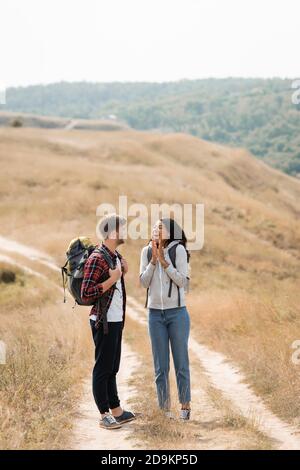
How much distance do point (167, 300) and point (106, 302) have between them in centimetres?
76

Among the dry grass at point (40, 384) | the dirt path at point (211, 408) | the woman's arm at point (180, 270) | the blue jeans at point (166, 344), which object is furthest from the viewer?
the blue jeans at point (166, 344)

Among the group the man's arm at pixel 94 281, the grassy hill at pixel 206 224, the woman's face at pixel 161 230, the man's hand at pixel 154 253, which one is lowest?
the grassy hill at pixel 206 224

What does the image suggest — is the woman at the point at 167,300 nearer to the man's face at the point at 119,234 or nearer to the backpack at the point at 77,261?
the man's face at the point at 119,234

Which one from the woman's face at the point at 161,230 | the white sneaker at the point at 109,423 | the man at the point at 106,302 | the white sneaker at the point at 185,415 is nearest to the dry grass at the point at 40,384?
the white sneaker at the point at 109,423

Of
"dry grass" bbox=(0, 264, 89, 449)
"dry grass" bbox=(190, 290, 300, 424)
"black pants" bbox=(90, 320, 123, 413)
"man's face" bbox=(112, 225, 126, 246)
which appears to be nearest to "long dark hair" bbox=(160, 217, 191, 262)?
"man's face" bbox=(112, 225, 126, 246)

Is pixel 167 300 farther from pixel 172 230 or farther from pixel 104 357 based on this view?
pixel 104 357

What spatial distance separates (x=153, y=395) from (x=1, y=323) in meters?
6.77

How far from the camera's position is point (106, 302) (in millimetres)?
7238

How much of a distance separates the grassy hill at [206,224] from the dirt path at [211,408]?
205 millimetres

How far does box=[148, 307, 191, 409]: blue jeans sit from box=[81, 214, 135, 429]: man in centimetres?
50

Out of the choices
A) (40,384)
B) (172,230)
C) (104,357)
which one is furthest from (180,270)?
(40,384)

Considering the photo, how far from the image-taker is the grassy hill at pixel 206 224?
1188cm

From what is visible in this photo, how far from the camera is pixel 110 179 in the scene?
50.0 m
